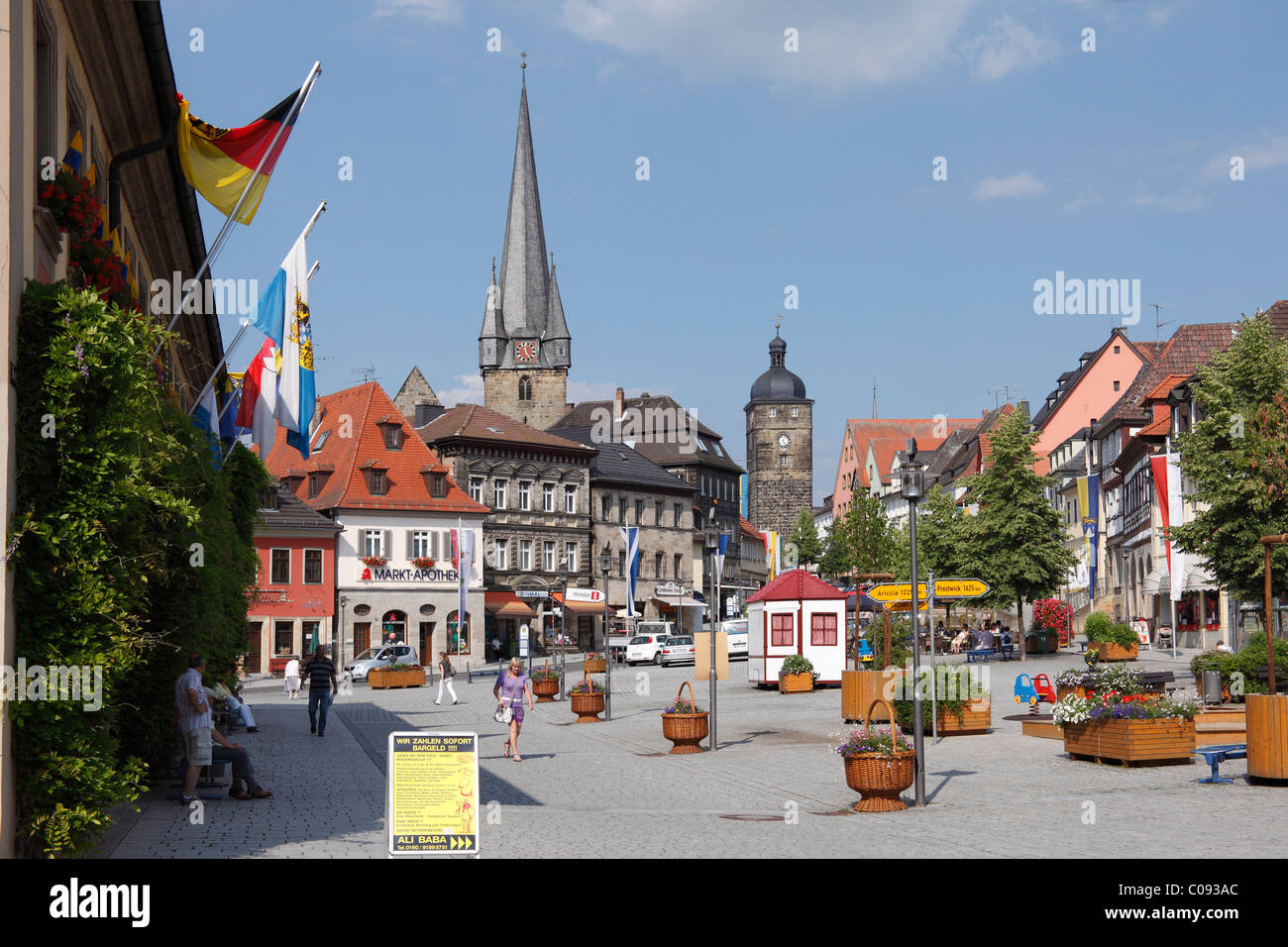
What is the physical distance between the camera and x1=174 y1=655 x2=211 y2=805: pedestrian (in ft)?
54.4

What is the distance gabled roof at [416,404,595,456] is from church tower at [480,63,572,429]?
35408 millimetres

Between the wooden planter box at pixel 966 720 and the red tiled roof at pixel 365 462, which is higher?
the red tiled roof at pixel 365 462

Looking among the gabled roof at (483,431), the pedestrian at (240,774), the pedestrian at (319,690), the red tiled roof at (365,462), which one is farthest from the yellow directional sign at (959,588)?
the gabled roof at (483,431)

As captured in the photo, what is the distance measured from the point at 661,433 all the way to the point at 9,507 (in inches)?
4251

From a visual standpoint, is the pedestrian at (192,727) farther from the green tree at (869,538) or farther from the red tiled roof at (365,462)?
the green tree at (869,538)

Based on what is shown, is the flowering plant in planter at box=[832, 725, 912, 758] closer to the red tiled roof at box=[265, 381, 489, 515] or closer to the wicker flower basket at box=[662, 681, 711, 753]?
the wicker flower basket at box=[662, 681, 711, 753]

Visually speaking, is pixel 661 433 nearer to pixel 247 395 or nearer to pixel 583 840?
pixel 247 395

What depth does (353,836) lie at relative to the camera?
13.8 m

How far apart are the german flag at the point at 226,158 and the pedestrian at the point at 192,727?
5.15m

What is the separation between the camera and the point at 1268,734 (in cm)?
1698

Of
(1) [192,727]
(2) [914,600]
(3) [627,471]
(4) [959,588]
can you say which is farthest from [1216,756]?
(3) [627,471]

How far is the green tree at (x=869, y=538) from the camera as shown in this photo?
283 feet

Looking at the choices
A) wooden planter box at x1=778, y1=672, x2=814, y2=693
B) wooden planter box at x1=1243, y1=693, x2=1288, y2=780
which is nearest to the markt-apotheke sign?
wooden planter box at x1=778, y1=672, x2=814, y2=693

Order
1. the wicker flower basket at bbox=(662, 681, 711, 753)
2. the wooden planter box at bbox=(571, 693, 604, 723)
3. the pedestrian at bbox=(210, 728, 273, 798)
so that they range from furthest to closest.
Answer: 1. the wooden planter box at bbox=(571, 693, 604, 723)
2. the wicker flower basket at bbox=(662, 681, 711, 753)
3. the pedestrian at bbox=(210, 728, 273, 798)
